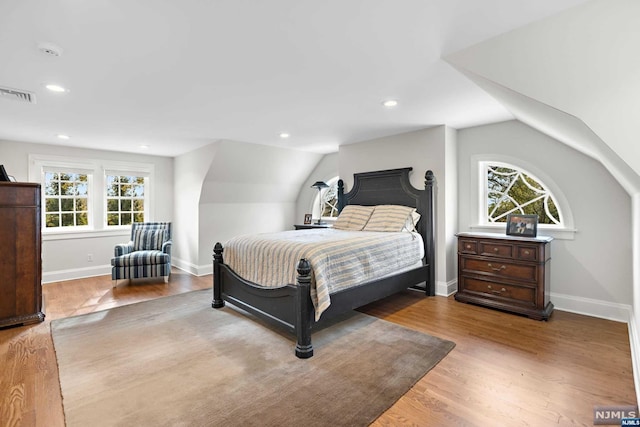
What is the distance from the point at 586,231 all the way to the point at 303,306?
126 inches

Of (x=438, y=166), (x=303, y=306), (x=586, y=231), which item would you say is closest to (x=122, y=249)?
(x=303, y=306)

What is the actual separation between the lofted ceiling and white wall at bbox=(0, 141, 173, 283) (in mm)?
874

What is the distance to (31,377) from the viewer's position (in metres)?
2.17

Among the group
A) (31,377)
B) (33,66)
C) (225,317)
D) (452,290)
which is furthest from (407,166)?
(31,377)

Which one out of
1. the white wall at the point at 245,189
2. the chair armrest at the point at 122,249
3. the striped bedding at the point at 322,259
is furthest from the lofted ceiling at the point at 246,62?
the chair armrest at the point at 122,249

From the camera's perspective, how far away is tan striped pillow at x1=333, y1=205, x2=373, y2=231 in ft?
14.3

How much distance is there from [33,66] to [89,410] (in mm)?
2386

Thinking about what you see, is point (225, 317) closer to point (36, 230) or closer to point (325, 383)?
point (325, 383)

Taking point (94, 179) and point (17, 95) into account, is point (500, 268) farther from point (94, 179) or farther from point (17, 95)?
point (94, 179)

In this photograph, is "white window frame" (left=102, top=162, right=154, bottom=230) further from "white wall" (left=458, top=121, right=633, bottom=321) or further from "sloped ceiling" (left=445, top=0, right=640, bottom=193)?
"white wall" (left=458, top=121, right=633, bottom=321)

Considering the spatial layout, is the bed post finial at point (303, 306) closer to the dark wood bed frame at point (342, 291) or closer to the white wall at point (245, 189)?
the dark wood bed frame at point (342, 291)

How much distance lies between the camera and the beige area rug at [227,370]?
179cm

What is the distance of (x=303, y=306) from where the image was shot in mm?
2502

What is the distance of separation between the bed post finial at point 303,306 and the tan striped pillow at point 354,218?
1.93m
